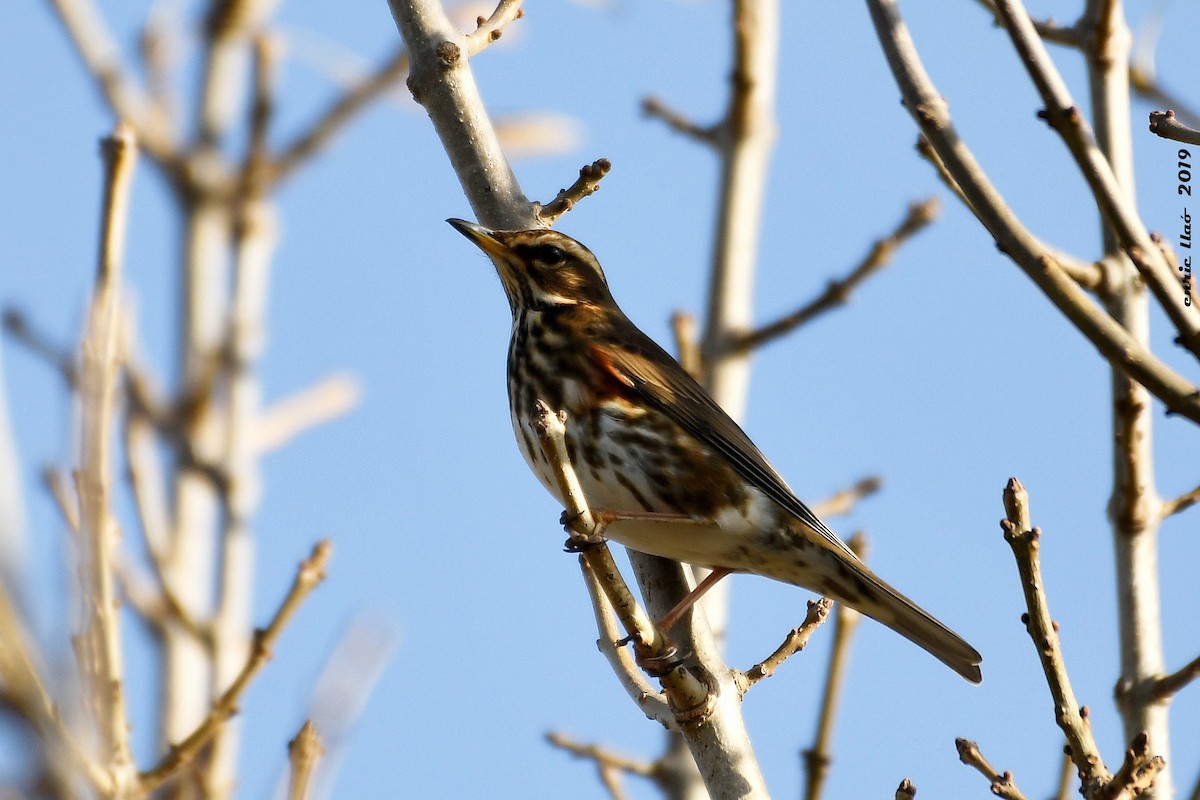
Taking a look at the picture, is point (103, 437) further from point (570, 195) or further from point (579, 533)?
point (570, 195)

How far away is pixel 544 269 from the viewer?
6.02 m

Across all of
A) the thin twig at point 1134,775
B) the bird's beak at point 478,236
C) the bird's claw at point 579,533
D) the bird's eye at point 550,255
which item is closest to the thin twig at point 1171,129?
the thin twig at point 1134,775

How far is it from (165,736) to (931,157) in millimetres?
4420

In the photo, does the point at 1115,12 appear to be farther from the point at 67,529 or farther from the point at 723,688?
the point at 67,529

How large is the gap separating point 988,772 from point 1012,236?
1.38 m

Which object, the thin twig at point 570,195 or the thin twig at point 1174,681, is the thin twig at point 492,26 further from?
the thin twig at point 1174,681

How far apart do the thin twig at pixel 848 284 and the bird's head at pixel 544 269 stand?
73 centimetres

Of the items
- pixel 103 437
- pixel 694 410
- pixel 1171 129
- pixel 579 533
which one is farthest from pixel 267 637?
pixel 1171 129

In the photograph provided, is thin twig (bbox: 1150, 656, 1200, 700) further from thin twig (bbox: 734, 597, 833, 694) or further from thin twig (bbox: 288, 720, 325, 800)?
thin twig (bbox: 288, 720, 325, 800)

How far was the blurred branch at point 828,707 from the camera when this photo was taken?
16.1 ft

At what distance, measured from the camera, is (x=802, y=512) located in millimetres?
5363

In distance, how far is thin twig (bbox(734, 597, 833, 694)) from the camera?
14.8 feet

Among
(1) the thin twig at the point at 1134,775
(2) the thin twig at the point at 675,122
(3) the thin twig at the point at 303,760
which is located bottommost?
(3) the thin twig at the point at 303,760

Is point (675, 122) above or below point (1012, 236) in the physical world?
above
